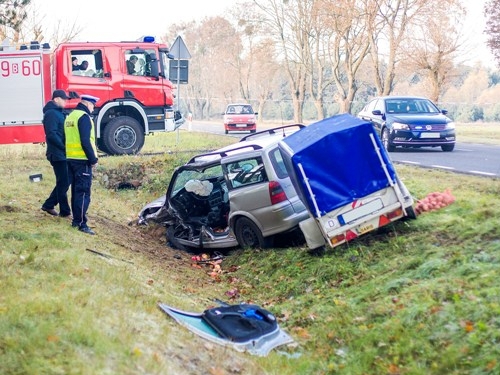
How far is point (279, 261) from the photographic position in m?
9.09

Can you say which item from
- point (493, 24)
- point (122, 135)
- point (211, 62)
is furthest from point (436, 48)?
point (211, 62)

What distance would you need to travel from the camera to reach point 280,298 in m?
8.12

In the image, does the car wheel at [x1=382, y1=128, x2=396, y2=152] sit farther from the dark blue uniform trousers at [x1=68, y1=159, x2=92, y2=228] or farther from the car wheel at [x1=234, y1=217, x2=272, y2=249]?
the dark blue uniform trousers at [x1=68, y1=159, x2=92, y2=228]

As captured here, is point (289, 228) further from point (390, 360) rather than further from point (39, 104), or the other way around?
point (39, 104)

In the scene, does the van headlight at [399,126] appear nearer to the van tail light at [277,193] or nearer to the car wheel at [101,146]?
the car wheel at [101,146]

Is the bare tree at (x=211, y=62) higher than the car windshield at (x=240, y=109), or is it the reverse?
the bare tree at (x=211, y=62)

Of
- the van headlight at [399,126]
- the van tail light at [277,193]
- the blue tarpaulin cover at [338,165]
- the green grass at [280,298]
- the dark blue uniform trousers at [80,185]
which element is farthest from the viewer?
the van headlight at [399,126]

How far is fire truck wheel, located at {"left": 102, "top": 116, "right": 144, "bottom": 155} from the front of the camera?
18391mm

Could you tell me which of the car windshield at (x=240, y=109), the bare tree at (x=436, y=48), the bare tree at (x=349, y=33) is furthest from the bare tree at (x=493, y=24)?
the car windshield at (x=240, y=109)

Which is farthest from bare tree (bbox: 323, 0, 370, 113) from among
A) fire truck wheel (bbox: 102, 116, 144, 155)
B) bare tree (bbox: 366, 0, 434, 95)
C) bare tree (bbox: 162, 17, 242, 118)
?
bare tree (bbox: 162, 17, 242, 118)

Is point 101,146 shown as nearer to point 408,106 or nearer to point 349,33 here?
point 408,106

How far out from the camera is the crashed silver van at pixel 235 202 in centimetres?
931

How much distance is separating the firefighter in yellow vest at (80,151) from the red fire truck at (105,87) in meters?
8.51

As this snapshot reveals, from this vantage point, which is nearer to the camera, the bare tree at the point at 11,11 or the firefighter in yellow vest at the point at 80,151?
the firefighter in yellow vest at the point at 80,151
